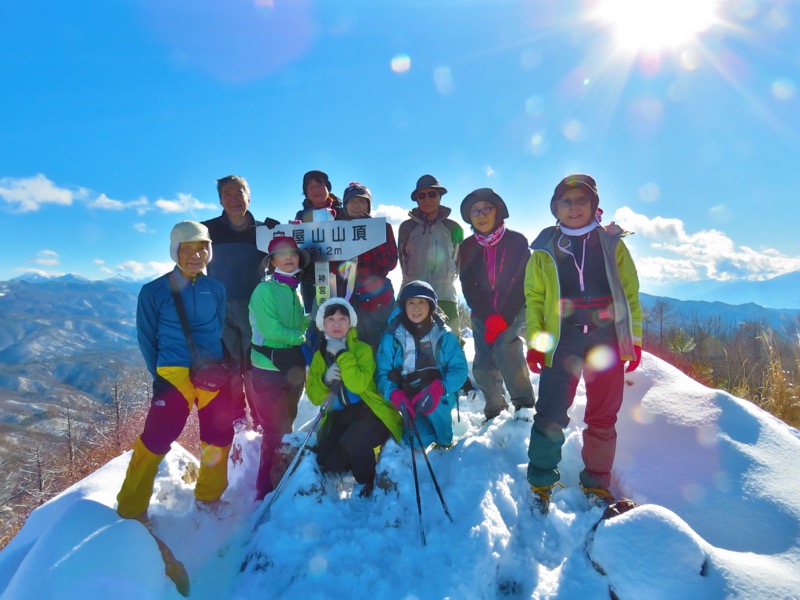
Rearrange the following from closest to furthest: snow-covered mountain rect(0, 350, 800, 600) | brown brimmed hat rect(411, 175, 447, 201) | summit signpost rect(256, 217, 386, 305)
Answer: snow-covered mountain rect(0, 350, 800, 600)
summit signpost rect(256, 217, 386, 305)
brown brimmed hat rect(411, 175, 447, 201)

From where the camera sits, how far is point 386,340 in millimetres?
4012

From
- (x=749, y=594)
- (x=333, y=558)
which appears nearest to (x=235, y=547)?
(x=333, y=558)

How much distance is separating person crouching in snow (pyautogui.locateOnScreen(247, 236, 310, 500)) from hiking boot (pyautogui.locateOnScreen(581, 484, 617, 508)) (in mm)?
2857

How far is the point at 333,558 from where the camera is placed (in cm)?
272

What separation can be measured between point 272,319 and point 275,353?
1.15 feet

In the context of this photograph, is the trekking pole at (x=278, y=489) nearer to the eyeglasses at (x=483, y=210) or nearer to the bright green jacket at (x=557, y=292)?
the bright green jacket at (x=557, y=292)

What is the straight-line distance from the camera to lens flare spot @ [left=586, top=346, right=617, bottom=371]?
3344 millimetres

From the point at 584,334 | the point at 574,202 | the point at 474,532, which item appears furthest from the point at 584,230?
the point at 474,532

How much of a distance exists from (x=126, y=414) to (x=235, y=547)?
145 ft

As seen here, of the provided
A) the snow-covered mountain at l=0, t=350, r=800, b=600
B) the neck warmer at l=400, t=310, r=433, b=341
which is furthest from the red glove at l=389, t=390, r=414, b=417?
the neck warmer at l=400, t=310, r=433, b=341

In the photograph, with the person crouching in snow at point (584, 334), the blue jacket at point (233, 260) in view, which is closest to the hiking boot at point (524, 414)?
the person crouching in snow at point (584, 334)

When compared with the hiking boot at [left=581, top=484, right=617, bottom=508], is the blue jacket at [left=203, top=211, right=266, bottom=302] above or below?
above

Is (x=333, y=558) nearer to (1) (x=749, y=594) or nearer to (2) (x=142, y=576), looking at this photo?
(2) (x=142, y=576)

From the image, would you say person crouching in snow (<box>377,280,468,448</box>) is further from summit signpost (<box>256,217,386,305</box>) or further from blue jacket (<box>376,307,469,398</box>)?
summit signpost (<box>256,217,386,305</box>)
